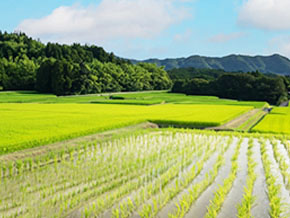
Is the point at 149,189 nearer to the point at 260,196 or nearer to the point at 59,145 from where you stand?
the point at 260,196

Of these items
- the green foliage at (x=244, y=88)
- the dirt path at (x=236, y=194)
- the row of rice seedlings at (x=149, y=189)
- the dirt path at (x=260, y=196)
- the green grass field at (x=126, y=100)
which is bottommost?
the dirt path at (x=260, y=196)

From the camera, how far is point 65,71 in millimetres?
41000

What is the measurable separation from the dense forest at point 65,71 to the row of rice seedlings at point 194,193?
35.8 metres

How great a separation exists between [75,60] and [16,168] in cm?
4798

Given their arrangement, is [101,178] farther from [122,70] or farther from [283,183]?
[122,70]

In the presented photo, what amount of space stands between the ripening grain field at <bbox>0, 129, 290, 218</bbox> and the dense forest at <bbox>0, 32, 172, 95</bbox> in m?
33.8

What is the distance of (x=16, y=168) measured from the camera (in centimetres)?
656

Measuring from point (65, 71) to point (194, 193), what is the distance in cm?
3843

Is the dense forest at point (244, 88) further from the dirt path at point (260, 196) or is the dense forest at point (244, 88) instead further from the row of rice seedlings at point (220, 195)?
the row of rice seedlings at point (220, 195)

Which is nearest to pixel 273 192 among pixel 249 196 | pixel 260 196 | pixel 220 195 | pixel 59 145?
pixel 260 196

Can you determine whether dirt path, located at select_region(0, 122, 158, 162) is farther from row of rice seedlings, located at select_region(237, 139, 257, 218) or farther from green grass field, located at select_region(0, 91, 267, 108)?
green grass field, located at select_region(0, 91, 267, 108)

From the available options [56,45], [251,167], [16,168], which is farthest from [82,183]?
[56,45]

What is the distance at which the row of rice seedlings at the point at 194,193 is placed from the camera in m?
4.38

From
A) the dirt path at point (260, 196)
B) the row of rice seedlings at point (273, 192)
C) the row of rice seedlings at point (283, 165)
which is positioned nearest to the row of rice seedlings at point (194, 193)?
the dirt path at point (260, 196)
